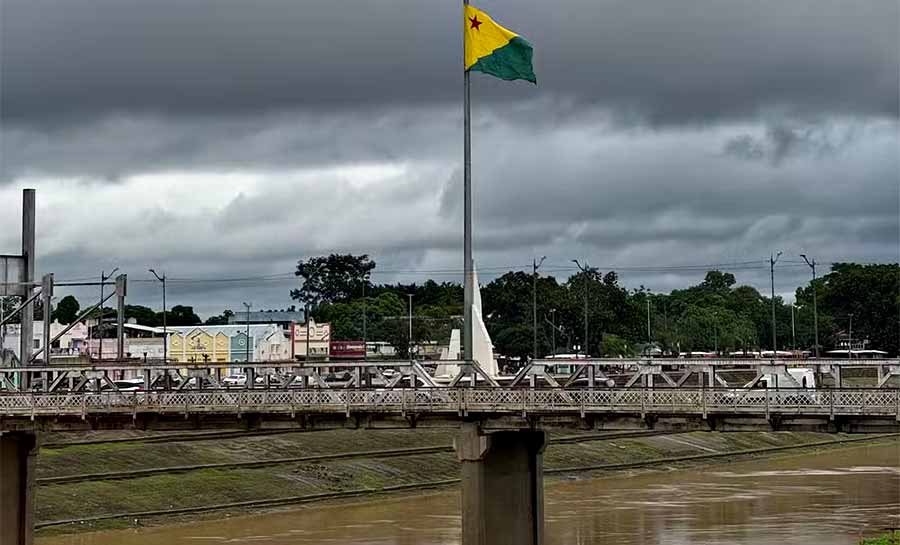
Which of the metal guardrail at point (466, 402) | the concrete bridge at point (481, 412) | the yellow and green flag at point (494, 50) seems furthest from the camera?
the yellow and green flag at point (494, 50)

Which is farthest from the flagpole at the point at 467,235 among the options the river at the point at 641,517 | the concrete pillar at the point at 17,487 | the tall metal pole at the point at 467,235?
the river at the point at 641,517

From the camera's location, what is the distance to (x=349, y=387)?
5250 cm

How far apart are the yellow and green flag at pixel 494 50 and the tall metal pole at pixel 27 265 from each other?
68.9 ft

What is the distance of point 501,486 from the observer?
5147 centimetres

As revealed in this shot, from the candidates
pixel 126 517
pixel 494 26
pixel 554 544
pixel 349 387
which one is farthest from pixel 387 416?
pixel 126 517

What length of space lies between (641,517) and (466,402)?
40.1 metres

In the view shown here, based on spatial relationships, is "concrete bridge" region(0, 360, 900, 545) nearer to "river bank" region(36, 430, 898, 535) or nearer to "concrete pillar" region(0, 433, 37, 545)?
"concrete pillar" region(0, 433, 37, 545)

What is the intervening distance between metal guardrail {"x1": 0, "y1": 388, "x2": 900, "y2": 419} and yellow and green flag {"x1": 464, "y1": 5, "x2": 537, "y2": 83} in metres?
11.9

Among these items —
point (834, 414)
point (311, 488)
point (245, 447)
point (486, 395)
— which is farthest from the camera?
point (245, 447)

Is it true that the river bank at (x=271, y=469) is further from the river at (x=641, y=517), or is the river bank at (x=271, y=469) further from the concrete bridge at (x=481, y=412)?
the concrete bridge at (x=481, y=412)

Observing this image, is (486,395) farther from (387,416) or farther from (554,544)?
(554,544)

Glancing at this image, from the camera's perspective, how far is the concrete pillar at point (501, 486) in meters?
50.7

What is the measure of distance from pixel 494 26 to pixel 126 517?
36.0 m

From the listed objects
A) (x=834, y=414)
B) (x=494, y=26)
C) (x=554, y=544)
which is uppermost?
(x=494, y=26)
